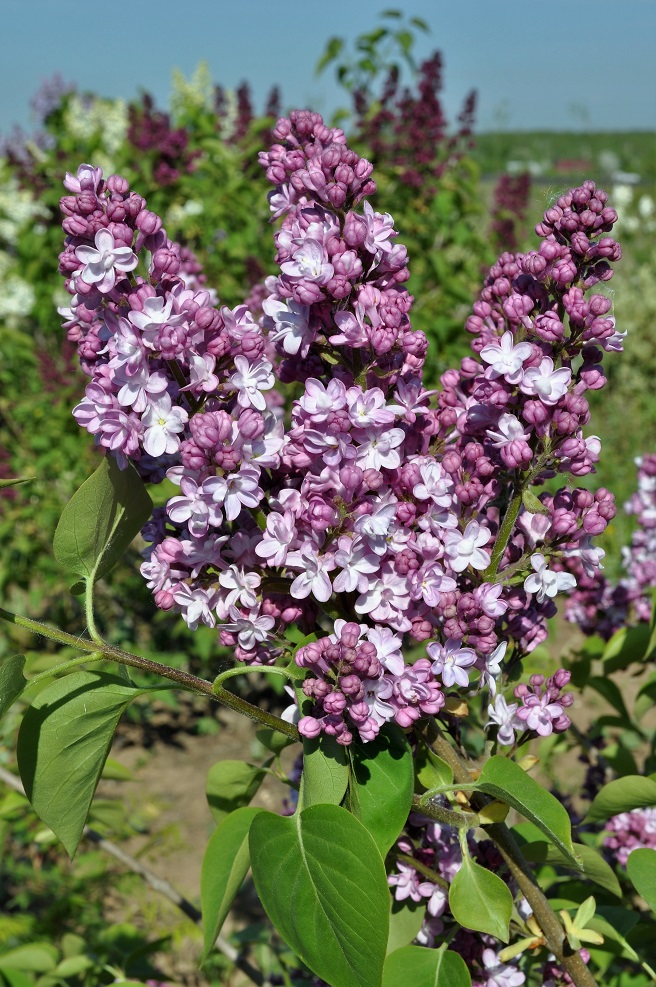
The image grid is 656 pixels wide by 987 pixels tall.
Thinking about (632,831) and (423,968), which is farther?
(632,831)

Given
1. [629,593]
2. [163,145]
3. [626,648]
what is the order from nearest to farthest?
[626,648] < [629,593] < [163,145]

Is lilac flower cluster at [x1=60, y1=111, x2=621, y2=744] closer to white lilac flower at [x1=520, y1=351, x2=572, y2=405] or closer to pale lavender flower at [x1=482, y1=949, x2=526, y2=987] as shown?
white lilac flower at [x1=520, y1=351, x2=572, y2=405]

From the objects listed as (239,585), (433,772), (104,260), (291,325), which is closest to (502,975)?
(433,772)

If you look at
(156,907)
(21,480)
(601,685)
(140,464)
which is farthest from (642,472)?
(156,907)

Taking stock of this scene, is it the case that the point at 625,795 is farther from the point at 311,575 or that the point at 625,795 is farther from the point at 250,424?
the point at 250,424

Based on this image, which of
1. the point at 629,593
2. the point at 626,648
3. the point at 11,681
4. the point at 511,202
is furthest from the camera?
the point at 511,202

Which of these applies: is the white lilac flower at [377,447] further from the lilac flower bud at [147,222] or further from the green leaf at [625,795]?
the green leaf at [625,795]

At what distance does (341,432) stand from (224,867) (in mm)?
617

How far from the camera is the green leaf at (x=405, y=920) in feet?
3.94

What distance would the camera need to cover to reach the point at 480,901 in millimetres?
986

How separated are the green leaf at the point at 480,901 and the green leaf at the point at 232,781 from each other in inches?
14.4

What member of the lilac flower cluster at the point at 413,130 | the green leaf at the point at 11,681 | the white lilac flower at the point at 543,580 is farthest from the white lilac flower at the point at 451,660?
the lilac flower cluster at the point at 413,130

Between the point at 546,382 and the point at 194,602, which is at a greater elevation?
the point at 546,382

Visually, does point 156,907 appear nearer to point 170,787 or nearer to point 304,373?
point 170,787
